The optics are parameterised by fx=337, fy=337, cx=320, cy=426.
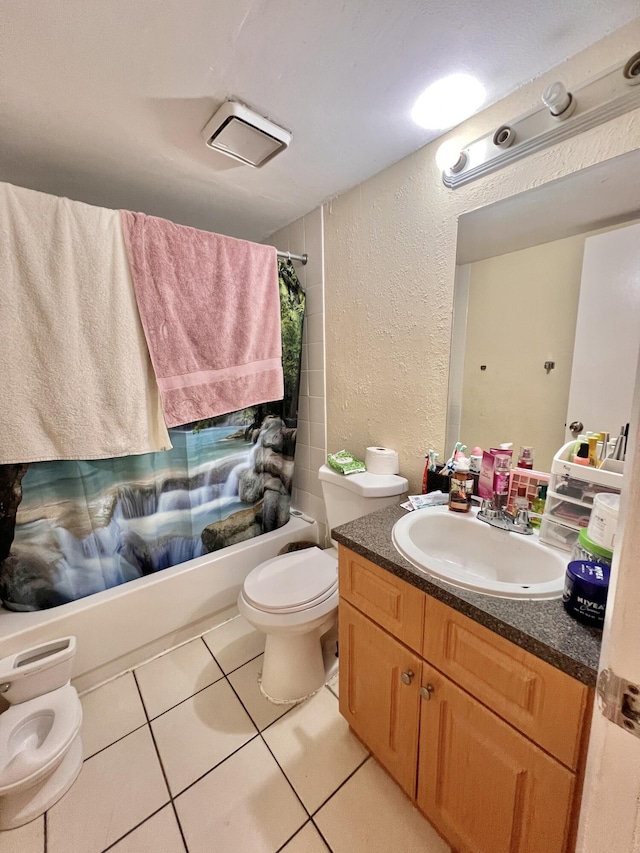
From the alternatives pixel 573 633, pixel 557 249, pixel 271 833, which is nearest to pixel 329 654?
pixel 271 833

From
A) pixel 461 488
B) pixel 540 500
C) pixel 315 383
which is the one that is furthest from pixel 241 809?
pixel 315 383

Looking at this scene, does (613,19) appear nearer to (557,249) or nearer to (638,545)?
(557,249)

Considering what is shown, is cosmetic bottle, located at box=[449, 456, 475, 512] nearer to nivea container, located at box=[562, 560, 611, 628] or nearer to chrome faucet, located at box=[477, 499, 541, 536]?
chrome faucet, located at box=[477, 499, 541, 536]

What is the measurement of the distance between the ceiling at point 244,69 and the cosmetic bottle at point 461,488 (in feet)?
3.55

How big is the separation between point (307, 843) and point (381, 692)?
43 cm

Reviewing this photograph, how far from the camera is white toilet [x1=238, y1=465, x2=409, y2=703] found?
1.21 m

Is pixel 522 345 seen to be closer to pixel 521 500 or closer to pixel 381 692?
pixel 521 500

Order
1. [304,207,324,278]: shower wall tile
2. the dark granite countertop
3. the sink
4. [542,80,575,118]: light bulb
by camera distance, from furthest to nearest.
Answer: [304,207,324,278]: shower wall tile, [542,80,575,118]: light bulb, the sink, the dark granite countertop

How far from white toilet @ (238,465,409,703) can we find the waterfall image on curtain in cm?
45

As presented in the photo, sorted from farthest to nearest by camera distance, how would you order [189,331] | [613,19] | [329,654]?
[329,654], [189,331], [613,19]

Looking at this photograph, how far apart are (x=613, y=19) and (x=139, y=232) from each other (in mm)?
1390

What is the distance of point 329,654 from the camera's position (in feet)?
4.90

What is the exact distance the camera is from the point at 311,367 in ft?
6.04

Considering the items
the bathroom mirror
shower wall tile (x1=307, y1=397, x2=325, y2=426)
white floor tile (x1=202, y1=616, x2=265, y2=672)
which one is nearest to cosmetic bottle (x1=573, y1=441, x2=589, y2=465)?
the bathroom mirror
